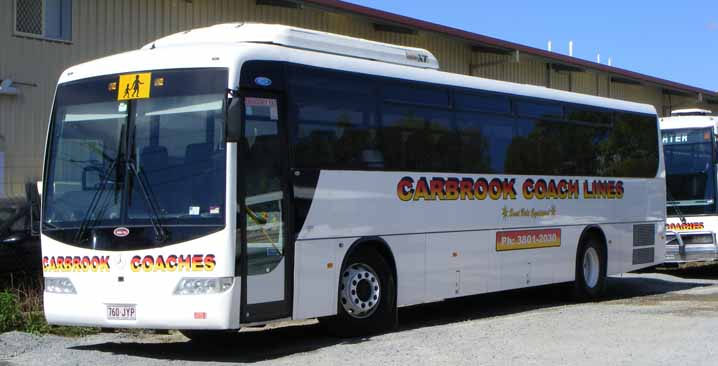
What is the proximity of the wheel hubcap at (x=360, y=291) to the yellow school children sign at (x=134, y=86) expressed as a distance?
121 inches

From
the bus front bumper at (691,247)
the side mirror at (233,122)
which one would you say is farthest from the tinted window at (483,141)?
the bus front bumper at (691,247)

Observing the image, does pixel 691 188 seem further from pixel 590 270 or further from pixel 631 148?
pixel 590 270

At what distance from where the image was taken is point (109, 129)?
10.7 m

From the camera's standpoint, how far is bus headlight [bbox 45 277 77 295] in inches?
419

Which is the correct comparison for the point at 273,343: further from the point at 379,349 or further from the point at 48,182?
the point at 48,182

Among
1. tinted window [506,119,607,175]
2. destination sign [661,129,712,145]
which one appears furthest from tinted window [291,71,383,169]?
destination sign [661,129,712,145]

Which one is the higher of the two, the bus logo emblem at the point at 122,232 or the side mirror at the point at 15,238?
the bus logo emblem at the point at 122,232

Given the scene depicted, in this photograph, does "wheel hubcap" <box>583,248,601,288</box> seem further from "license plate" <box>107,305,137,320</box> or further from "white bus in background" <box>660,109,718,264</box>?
"license plate" <box>107,305,137,320</box>

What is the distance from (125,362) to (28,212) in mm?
5071

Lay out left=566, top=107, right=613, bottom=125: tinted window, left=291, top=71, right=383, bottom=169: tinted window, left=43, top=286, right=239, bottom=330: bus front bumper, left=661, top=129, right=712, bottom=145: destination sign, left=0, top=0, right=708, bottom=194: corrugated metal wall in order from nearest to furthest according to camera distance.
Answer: left=43, top=286, right=239, bottom=330: bus front bumper
left=291, top=71, right=383, bottom=169: tinted window
left=0, top=0, right=708, bottom=194: corrugated metal wall
left=566, top=107, right=613, bottom=125: tinted window
left=661, top=129, right=712, bottom=145: destination sign

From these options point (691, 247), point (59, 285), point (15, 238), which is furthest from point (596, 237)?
point (59, 285)

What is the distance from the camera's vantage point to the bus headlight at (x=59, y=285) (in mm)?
10633

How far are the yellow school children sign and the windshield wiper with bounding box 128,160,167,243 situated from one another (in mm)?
732

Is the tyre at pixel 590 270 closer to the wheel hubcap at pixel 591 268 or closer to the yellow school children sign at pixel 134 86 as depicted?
the wheel hubcap at pixel 591 268
